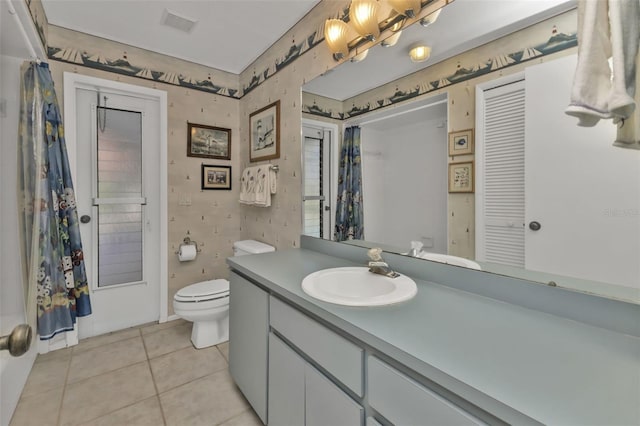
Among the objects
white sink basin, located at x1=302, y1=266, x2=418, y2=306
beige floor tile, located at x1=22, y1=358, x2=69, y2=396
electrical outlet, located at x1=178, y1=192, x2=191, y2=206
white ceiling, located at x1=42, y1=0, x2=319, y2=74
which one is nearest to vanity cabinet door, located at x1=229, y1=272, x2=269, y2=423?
white sink basin, located at x1=302, y1=266, x2=418, y2=306

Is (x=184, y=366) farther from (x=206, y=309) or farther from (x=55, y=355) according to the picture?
(x=55, y=355)

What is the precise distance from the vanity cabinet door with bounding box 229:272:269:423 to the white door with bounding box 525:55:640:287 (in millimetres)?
1100

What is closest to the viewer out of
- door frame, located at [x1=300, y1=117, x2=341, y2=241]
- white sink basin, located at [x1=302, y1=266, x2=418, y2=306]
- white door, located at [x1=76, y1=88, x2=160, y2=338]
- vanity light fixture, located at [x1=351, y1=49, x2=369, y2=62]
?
white sink basin, located at [x1=302, y1=266, x2=418, y2=306]

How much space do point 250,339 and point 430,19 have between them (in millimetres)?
1720

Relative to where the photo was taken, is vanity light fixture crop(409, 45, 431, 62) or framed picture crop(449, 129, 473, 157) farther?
vanity light fixture crop(409, 45, 431, 62)

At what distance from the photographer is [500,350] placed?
662mm

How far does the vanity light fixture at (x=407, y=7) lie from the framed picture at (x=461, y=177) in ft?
2.42

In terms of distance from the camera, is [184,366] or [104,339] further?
[104,339]

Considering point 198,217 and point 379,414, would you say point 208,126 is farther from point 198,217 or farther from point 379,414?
point 379,414

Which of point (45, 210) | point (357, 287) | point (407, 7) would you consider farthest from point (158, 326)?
point (407, 7)

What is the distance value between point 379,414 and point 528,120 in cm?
103

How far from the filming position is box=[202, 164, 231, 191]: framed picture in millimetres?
2773

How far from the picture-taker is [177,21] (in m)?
2.07

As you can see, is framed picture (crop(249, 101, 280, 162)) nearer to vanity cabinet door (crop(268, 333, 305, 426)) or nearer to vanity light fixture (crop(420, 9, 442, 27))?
vanity light fixture (crop(420, 9, 442, 27))
